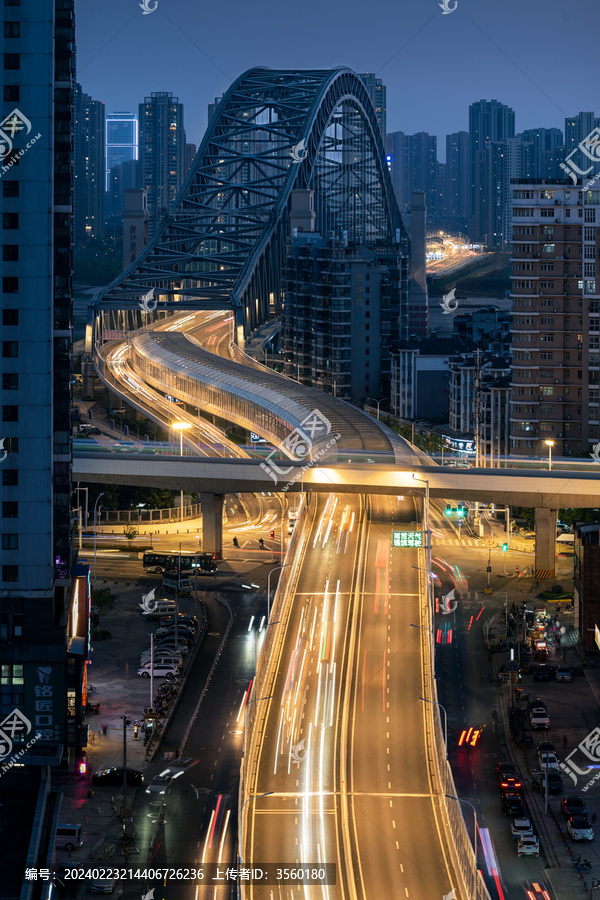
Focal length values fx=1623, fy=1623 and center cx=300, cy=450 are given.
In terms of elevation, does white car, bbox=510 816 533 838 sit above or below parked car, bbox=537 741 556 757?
below

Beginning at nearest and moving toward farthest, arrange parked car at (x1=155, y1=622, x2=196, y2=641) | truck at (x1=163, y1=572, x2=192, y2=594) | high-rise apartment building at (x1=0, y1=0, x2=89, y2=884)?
high-rise apartment building at (x1=0, y1=0, x2=89, y2=884)
parked car at (x1=155, y1=622, x2=196, y2=641)
truck at (x1=163, y1=572, x2=192, y2=594)

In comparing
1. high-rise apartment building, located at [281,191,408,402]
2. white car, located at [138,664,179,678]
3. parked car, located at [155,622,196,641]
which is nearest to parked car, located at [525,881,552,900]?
white car, located at [138,664,179,678]

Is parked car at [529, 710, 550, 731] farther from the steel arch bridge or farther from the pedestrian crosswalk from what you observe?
the steel arch bridge

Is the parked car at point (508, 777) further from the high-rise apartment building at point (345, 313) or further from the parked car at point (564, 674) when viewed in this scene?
the high-rise apartment building at point (345, 313)

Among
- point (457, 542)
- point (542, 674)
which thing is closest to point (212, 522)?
point (457, 542)

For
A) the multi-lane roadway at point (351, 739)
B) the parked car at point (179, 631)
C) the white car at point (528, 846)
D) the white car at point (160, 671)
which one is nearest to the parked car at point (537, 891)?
the white car at point (528, 846)

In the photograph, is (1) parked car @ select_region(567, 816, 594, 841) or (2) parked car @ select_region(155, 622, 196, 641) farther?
(2) parked car @ select_region(155, 622, 196, 641)

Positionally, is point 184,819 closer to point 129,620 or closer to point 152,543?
point 129,620

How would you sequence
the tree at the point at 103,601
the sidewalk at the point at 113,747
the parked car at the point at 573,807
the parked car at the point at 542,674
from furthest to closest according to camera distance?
the tree at the point at 103,601 → the parked car at the point at 542,674 → the parked car at the point at 573,807 → the sidewalk at the point at 113,747
